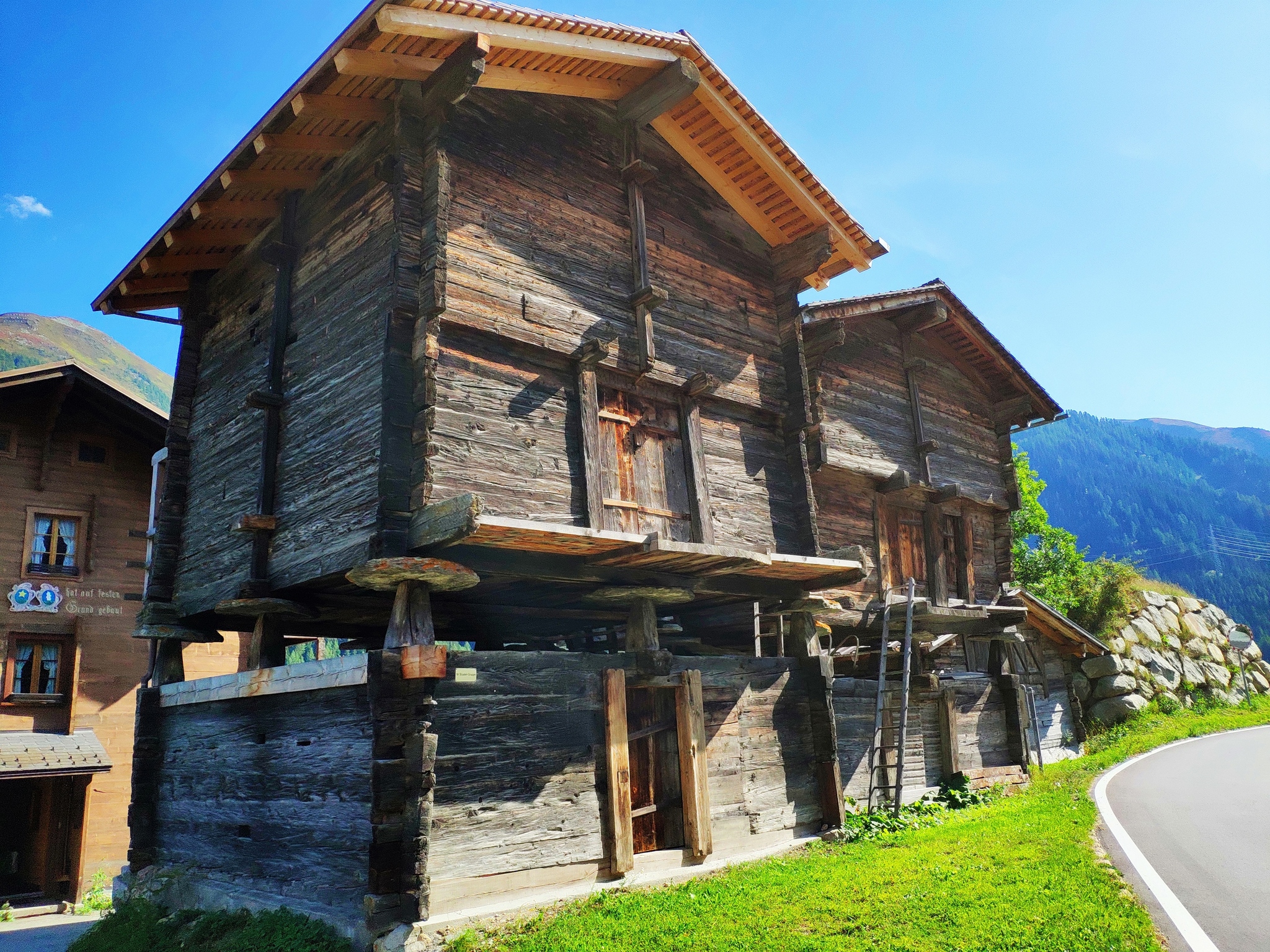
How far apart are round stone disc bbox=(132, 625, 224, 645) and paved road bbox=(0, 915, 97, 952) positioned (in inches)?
186

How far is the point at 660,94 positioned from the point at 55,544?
56.9 ft

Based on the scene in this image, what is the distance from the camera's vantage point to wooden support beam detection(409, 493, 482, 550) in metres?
7.92

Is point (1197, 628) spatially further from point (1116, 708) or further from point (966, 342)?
point (966, 342)

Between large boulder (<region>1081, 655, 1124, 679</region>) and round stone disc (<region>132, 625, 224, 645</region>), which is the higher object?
round stone disc (<region>132, 625, 224, 645</region>)

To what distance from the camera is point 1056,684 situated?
25969mm

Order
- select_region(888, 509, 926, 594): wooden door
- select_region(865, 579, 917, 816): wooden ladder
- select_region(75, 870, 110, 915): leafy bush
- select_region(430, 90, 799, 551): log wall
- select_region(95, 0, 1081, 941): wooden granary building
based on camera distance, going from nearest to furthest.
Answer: select_region(95, 0, 1081, 941): wooden granary building < select_region(430, 90, 799, 551): log wall < select_region(865, 579, 917, 816): wooden ladder < select_region(888, 509, 926, 594): wooden door < select_region(75, 870, 110, 915): leafy bush

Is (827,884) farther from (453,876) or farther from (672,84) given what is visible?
(672,84)

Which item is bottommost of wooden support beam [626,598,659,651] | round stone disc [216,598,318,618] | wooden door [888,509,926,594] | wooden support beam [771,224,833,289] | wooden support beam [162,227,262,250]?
wooden support beam [626,598,659,651]

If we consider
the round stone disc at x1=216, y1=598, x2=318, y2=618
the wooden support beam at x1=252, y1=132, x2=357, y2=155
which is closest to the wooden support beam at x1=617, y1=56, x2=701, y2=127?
the wooden support beam at x1=252, y1=132, x2=357, y2=155

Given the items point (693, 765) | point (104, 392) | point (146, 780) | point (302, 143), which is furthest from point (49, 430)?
point (693, 765)

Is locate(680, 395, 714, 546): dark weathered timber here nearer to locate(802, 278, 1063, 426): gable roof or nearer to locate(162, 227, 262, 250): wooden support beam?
locate(802, 278, 1063, 426): gable roof

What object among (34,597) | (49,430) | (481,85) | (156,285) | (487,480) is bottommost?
(487,480)

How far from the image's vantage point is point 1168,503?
95875 millimetres

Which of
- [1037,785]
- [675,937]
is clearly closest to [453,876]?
[675,937]
